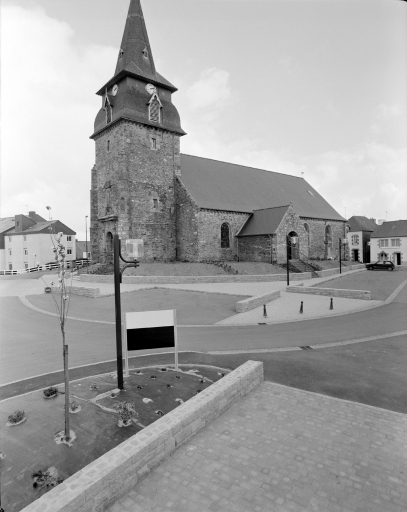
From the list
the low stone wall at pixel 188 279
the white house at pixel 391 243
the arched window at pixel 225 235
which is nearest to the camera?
the low stone wall at pixel 188 279

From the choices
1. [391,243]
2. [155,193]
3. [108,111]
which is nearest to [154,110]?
[108,111]

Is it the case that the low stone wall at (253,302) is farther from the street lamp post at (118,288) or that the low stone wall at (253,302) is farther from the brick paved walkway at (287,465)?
the street lamp post at (118,288)

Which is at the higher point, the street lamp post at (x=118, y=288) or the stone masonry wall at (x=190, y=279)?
the street lamp post at (x=118, y=288)

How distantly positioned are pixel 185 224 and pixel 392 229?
3645cm

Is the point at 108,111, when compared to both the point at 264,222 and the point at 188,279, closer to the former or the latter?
the point at 188,279

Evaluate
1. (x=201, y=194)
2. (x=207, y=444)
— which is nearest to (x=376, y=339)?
(x=207, y=444)

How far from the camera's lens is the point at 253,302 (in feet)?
53.8

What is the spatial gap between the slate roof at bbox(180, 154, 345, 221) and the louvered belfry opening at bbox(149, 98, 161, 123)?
6.21 metres

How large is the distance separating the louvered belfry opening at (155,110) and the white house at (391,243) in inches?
1545

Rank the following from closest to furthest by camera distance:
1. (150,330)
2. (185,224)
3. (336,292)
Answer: (150,330) < (336,292) < (185,224)

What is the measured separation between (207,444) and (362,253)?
57308 mm

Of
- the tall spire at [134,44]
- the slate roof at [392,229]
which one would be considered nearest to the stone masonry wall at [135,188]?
the tall spire at [134,44]

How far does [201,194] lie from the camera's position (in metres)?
34.2

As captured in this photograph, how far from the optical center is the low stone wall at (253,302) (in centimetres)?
1562
